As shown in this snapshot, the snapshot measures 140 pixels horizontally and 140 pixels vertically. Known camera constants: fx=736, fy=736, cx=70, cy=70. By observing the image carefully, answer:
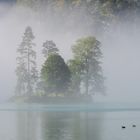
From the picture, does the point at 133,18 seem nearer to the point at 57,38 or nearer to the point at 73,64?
the point at 57,38

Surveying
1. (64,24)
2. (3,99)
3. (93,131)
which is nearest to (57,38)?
(64,24)

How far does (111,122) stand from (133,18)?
201ft

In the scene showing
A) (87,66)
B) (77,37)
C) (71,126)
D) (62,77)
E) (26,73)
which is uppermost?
(77,37)

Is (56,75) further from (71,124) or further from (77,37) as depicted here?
(77,37)

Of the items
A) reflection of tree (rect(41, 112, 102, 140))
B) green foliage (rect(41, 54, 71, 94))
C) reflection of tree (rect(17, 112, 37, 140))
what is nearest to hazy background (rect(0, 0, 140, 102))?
green foliage (rect(41, 54, 71, 94))

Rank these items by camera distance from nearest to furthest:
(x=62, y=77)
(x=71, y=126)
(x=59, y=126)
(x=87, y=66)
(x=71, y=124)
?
(x=71, y=126)
(x=59, y=126)
(x=71, y=124)
(x=62, y=77)
(x=87, y=66)

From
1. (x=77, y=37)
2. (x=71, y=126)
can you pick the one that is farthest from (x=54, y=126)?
(x=77, y=37)

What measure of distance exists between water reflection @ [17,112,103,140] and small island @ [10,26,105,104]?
15.2 m

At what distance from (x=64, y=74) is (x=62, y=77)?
0.50 meters

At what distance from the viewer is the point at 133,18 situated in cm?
10306

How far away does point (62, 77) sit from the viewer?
68.1 m

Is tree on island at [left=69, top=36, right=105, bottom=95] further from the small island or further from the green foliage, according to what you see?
the green foliage

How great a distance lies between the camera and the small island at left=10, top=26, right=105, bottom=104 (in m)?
67.9

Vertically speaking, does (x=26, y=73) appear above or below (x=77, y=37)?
below
